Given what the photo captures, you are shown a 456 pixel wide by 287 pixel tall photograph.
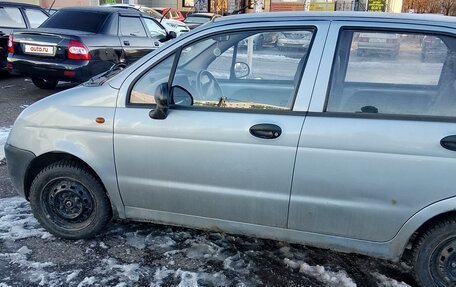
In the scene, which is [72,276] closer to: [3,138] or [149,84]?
[149,84]

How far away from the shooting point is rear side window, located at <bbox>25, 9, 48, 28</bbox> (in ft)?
31.3

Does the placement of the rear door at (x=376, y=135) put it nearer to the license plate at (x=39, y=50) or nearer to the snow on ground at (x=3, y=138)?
the snow on ground at (x=3, y=138)

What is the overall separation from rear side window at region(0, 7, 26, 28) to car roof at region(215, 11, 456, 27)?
7.91 metres

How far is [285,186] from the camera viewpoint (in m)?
2.62

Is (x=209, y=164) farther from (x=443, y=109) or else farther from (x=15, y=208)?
(x=15, y=208)

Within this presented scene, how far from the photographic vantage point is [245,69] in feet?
10.8

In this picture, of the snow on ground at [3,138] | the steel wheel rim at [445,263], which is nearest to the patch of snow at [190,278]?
the steel wheel rim at [445,263]

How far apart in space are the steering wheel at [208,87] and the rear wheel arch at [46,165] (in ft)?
3.28

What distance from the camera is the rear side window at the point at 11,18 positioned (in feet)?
29.4

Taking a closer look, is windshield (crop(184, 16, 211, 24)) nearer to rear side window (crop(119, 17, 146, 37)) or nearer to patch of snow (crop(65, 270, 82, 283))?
rear side window (crop(119, 17, 146, 37))

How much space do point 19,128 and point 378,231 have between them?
2.67 meters

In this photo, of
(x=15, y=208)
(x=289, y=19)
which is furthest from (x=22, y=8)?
(x=289, y=19)

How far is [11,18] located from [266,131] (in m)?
8.68

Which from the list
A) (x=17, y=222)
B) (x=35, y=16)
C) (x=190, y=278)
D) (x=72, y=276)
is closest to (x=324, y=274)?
(x=190, y=278)
